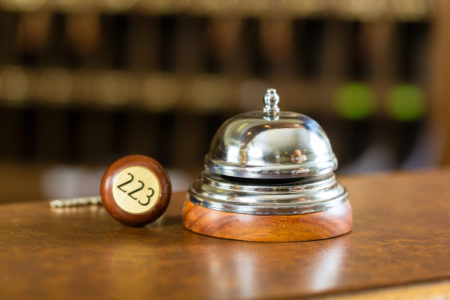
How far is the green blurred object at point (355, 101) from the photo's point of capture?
12.1ft

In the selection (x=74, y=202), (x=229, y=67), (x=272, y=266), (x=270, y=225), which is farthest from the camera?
(x=229, y=67)

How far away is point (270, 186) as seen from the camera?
111cm

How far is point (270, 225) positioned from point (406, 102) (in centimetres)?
287

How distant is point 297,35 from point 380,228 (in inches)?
104

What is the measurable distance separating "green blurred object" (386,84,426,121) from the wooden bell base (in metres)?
2.71

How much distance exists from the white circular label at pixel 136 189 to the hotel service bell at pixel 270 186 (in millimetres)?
79

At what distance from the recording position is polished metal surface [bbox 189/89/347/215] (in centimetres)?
110

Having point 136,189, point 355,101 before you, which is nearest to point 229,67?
point 355,101

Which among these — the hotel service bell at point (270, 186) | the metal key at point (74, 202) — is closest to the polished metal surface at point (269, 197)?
the hotel service bell at point (270, 186)

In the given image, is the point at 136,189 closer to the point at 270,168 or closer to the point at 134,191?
the point at 134,191

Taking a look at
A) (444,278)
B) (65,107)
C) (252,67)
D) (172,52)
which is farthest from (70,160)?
(444,278)

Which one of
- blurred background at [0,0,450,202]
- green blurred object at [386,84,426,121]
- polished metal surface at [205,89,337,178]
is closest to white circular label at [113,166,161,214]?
polished metal surface at [205,89,337,178]

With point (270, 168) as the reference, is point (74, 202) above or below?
below

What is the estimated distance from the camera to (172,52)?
3.77 metres
